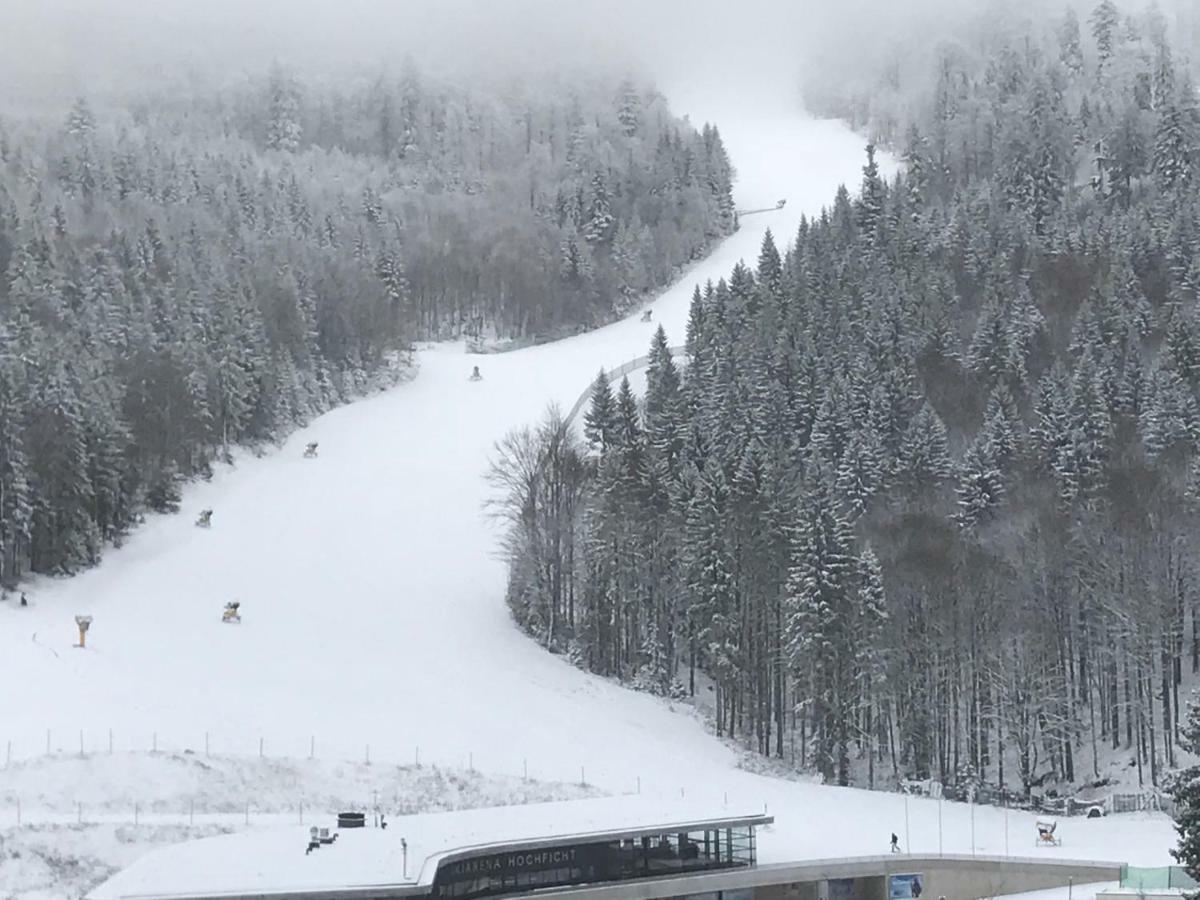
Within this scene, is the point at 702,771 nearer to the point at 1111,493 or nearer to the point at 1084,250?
the point at 1111,493

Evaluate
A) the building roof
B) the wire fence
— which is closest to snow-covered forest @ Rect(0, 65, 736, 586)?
the building roof

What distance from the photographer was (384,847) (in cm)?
3356

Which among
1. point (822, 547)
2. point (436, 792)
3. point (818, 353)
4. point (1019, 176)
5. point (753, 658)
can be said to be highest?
point (1019, 176)

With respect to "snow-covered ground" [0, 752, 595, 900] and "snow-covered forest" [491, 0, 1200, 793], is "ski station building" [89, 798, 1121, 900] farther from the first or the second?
"snow-covered forest" [491, 0, 1200, 793]

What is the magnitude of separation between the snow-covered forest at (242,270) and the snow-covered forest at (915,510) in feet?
60.5

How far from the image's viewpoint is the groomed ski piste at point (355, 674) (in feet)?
147

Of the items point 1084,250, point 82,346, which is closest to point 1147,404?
point 1084,250

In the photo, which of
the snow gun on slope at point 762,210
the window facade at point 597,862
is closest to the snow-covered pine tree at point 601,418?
the window facade at point 597,862

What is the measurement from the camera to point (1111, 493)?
191 ft

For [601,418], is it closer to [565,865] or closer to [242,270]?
[242,270]

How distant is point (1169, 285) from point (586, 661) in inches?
1594

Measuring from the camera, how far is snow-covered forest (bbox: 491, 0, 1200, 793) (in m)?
53.8

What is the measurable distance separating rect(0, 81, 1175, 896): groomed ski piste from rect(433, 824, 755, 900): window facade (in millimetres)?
2309

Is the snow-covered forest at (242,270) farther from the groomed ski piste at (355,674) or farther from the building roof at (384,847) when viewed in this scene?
the building roof at (384,847)
